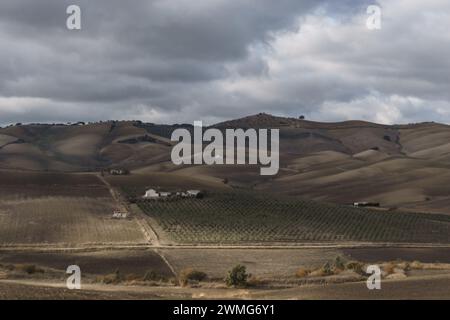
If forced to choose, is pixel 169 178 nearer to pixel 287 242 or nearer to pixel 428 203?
pixel 428 203

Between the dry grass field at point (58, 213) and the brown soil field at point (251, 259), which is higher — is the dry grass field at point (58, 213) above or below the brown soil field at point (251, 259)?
above

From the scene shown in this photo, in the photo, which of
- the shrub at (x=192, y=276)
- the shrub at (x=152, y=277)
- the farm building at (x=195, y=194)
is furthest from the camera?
the farm building at (x=195, y=194)

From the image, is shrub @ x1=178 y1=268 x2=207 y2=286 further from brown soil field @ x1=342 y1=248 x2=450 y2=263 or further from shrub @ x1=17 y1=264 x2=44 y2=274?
brown soil field @ x1=342 y1=248 x2=450 y2=263

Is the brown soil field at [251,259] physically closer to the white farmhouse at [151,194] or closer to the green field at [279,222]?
the green field at [279,222]

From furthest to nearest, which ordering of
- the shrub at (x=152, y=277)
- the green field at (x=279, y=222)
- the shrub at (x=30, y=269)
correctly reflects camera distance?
1. the green field at (x=279, y=222)
2. the shrub at (x=30, y=269)
3. the shrub at (x=152, y=277)

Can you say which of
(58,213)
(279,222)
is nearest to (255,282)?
(279,222)

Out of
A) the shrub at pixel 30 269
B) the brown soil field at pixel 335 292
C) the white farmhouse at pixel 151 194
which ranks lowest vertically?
the brown soil field at pixel 335 292

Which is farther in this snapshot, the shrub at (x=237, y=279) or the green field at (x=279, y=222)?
the green field at (x=279, y=222)

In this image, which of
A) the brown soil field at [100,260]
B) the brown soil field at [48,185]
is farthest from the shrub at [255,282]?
the brown soil field at [48,185]

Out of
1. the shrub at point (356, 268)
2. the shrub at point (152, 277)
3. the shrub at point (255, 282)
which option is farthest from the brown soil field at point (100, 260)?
the shrub at point (356, 268)
